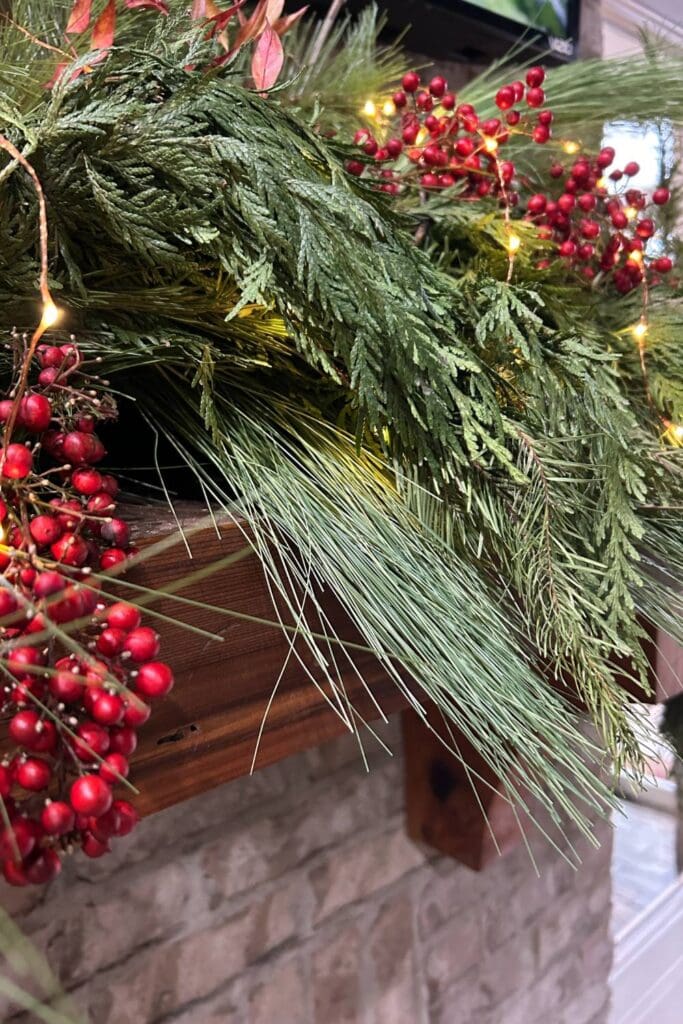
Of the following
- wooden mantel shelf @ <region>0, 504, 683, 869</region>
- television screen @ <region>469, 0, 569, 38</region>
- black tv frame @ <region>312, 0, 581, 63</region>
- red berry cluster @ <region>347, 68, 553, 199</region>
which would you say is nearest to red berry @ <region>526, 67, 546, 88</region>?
red berry cluster @ <region>347, 68, 553, 199</region>

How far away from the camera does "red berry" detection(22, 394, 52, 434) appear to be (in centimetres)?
35

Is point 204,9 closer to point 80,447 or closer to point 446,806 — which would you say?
point 80,447

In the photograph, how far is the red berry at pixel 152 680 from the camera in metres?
0.30

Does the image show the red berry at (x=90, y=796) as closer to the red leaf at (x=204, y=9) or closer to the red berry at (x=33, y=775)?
the red berry at (x=33, y=775)

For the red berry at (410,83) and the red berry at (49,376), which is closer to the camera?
the red berry at (49,376)

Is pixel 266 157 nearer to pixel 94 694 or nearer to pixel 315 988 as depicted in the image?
pixel 94 694

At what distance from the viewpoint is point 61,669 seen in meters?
0.29

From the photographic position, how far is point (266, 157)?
15.3 inches

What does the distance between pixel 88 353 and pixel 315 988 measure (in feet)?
2.43

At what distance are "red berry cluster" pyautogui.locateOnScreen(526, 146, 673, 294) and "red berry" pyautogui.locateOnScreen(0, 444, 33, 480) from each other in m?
0.50

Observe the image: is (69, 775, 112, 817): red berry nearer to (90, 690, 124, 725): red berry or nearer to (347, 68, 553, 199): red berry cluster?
(90, 690, 124, 725): red berry

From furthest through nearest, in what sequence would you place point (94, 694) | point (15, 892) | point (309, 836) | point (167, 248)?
point (309, 836) → point (15, 892) → point (167, 248) → point (94, 694)

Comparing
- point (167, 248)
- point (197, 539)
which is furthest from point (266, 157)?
point (197, 539)

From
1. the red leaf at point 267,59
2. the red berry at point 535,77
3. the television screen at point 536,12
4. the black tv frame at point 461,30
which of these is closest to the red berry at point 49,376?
the red leaf at point 267,59
